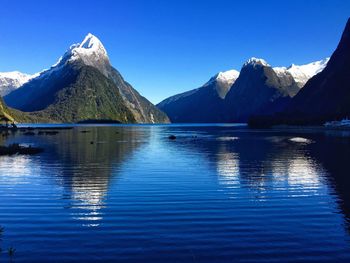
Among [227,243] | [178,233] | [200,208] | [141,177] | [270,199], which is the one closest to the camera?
[227,243]

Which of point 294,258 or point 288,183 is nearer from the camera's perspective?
point 294,258

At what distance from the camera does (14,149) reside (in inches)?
3440

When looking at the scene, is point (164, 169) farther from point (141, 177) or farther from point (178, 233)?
point (178, 233)

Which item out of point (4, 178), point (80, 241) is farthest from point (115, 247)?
point (4, 178)

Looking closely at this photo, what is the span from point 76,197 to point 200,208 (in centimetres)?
1234

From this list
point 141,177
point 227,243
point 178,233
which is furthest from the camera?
point 141,177

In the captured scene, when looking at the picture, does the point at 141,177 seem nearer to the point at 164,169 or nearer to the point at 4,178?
the point at 164,169

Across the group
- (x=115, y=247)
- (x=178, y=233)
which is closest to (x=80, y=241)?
(x=115, y=247)

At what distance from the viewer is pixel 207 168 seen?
207ft

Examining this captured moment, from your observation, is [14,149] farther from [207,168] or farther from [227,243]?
[227,243]

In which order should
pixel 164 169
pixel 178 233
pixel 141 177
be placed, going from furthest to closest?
pixel 164 169 → pixel 141 177 → pixel 178 233

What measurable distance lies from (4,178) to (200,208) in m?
28.8

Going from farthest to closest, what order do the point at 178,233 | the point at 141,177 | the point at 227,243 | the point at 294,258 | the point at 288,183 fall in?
the point at 141,177, the point at 288,183, the point at 178,233, the point at 227,243, the point at 294,258

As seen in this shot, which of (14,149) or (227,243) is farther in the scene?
(14,149)
